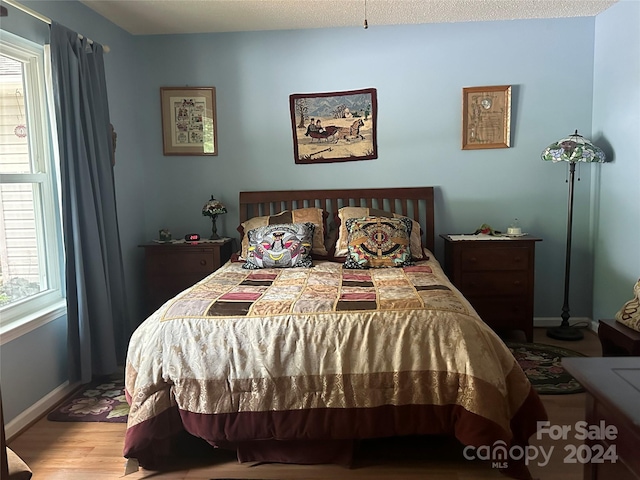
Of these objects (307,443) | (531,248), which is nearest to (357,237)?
(531,248)

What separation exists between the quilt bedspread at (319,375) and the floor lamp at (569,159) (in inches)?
73.6

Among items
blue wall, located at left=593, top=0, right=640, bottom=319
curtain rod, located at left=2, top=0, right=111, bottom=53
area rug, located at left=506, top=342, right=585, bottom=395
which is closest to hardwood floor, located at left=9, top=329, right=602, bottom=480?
area rug, located at left=506, top=342, right=585, bottom=395

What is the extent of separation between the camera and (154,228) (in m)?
4.24

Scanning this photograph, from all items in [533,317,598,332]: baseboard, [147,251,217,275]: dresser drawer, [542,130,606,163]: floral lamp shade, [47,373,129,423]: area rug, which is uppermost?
[542,130,606,163]: floral lamp shade

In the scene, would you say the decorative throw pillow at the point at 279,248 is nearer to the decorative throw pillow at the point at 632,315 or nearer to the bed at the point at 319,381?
the bed at the point at 319,381

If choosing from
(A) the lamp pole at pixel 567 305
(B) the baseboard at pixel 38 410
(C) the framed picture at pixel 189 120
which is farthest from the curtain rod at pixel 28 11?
(A) the lamp pole at pixel 567 305

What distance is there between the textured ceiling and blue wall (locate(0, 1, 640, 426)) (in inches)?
4.1

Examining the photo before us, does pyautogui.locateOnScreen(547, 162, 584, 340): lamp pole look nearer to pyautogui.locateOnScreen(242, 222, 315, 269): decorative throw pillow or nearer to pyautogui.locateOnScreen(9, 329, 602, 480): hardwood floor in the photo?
pyautogui.locateOnScreen(9, 329, 602, 480): hardwood floor

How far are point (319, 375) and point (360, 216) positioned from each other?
1834mm

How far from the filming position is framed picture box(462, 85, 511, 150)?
3.92m

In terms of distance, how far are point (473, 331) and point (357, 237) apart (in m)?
1.38

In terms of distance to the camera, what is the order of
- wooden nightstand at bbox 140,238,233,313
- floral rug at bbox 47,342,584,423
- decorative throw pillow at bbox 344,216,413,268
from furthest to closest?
wooden nightstand at bbox 140,238,233,313
decorative throw pillow at bbox 344,216,413,268
floral rug at bbox 47,342,584,423

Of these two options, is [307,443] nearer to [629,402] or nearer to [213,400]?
[213,400]

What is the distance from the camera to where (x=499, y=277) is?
3.67m
